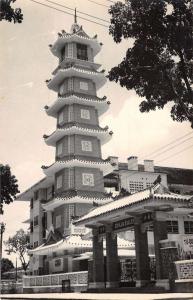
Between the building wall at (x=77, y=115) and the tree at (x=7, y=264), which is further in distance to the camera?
the tree at (x=7, y=264)

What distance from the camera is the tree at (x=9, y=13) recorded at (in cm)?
1130

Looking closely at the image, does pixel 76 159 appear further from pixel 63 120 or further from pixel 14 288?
pixel 14 288

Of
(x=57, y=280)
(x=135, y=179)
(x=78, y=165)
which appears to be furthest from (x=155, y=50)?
→ (x=135, y=179)

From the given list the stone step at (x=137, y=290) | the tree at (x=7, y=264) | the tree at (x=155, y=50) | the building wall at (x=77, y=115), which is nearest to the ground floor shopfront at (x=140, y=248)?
the stone step at (x=137, y=290)

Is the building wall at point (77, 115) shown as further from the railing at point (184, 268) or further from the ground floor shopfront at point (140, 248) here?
the railing at point (184, 268)

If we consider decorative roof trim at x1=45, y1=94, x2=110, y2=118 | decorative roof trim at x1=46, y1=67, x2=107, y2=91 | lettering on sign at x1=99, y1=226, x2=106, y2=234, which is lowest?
lettering on sign at x1=99, y1=226, x2=106, y2=234

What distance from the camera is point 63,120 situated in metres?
42.8

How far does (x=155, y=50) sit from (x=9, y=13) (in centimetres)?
668

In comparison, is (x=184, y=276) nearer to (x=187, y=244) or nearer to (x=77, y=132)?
(x=187, y=244)

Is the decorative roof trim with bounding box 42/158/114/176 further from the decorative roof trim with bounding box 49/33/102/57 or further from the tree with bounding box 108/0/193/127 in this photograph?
the tree with bounding box 108/0/193/127

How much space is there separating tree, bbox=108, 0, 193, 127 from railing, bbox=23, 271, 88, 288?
14986mm

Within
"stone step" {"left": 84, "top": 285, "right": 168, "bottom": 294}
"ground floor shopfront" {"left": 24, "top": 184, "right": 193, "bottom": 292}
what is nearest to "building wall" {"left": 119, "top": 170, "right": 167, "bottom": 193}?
"ground floor shopfront" {"left": 24, "top": 184, "right": 193, "bottom": 292}

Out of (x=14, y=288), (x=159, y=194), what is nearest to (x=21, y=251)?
(x=14, y=288)

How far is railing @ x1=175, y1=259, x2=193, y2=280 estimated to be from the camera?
17953 mm
